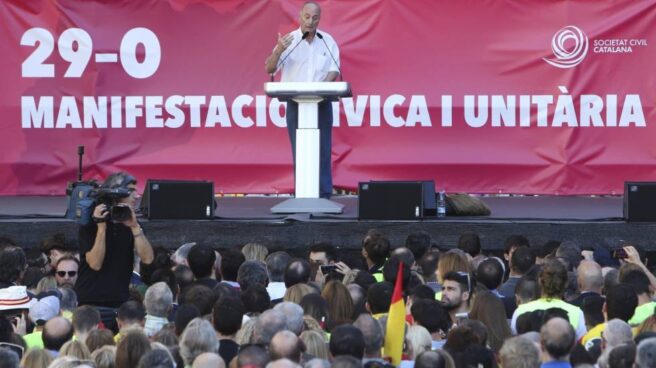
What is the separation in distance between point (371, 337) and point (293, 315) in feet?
1.56

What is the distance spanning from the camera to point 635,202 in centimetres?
1193

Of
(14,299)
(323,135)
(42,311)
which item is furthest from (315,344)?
(323,135)

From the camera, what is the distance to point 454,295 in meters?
7.88

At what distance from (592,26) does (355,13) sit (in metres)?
2.50

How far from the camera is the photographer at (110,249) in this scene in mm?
8703

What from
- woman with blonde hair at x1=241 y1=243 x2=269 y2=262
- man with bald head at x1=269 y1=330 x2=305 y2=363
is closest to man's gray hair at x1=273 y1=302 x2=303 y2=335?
man with bald head at x1=269 y1=330 x2=305 y2=363

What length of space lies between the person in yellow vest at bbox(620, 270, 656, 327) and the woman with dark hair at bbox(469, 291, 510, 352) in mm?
732

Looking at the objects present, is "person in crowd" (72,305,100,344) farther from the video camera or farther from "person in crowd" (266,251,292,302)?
"person in crowd" (266,251,292,302)

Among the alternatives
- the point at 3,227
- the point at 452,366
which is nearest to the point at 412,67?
the point at 3,227

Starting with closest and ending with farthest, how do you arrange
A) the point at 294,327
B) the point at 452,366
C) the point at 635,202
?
the point at 452,366 < the point at 294,327 < the point at 635,202

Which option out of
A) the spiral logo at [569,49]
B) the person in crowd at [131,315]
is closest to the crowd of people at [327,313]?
the person in crowd at [131,315]

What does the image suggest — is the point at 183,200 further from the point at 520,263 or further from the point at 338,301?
the point at 338,301

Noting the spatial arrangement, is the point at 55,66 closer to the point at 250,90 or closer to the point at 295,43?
the point at 250,90

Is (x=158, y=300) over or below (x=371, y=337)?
over
